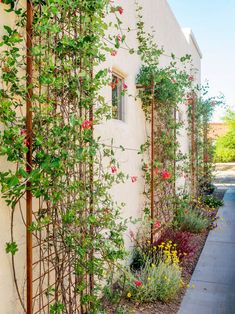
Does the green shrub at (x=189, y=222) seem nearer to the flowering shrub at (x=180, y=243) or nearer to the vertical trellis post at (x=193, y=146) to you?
the flowering shrub at (x=180, y=243)

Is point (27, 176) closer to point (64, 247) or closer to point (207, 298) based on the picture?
point (64, 247)

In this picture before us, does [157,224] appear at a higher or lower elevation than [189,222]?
higher

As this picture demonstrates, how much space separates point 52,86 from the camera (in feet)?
9.62

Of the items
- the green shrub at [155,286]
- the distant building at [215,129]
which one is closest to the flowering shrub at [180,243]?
the green shrub at [155,286]

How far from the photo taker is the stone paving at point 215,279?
429cm

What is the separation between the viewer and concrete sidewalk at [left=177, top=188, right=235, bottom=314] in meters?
4.29

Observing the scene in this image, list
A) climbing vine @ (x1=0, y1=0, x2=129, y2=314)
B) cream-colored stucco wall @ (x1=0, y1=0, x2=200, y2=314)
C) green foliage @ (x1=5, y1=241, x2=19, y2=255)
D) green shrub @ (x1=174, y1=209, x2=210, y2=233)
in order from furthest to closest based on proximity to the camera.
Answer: green shrub @ (x1=174, y1=209, x2=210, y2=233) < cream-colored stucco wall @ (x1=0, y1=0, x2=200, y2=314) < green foliage @ (x1=5, y1=241, x2=19, y2=255) < climbing vine @ (x1=0, y1=0, x2=129, y2=314)

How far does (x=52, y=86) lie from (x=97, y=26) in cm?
72

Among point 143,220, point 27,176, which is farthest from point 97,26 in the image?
point 143,220

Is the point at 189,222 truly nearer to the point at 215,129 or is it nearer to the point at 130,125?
the point at 130,125

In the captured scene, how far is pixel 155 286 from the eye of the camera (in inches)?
179

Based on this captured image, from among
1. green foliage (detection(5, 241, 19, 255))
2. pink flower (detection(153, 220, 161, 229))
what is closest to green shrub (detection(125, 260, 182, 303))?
pink flower (detection(153, 220, 161, 229))

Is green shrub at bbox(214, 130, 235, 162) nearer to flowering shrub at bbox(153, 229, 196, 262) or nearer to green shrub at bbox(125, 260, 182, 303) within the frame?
flowering shrub at bbox(153, 229, 196, 262)

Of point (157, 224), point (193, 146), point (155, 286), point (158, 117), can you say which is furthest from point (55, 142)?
point (193, 146)
